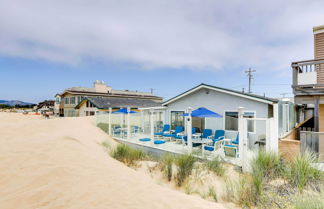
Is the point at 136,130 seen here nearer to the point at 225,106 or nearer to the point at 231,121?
the point at 225,106

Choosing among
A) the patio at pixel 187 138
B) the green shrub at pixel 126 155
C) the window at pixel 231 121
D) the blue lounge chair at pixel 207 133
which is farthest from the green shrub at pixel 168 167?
the window at pixel 231 121

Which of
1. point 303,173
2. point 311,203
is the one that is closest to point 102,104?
point 303,173

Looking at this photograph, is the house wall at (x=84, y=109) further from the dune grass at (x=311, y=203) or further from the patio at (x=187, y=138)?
the dune grass at (x=311, y=203)

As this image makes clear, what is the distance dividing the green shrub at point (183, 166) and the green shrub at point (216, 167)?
67 centimetres

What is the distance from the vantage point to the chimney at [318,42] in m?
9.26

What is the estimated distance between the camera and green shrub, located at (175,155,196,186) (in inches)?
228

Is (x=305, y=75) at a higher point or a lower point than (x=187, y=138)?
higher

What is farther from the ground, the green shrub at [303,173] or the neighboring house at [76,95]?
the neighboring house at [76,95]

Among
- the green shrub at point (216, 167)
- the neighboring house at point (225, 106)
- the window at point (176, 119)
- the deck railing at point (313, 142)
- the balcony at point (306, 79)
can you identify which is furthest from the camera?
the window at point (176, 119)

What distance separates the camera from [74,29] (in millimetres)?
12883

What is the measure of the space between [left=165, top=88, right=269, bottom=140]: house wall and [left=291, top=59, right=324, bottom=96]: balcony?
1829 millimetres

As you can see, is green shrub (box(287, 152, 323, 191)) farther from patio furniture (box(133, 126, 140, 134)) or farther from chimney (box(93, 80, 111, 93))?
chimney (box(93, 80, 111, 93))

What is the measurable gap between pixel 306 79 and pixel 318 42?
359 centimetres

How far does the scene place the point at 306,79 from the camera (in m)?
7.89
